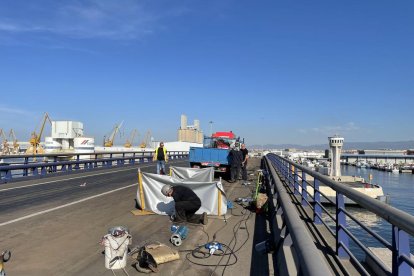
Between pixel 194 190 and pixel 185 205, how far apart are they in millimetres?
1169

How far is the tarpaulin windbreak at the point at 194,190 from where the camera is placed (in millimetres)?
10961

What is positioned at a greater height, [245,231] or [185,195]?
[185,195]

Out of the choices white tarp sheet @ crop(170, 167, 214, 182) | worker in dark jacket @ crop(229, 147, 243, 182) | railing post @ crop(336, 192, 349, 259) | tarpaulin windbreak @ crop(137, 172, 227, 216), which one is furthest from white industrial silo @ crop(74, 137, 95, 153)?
railing post @ crop(336, 192, 349, 259)

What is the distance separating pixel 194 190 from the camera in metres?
11.0

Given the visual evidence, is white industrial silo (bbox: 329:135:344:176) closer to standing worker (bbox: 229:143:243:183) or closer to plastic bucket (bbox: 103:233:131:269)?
standing worker (bbox: 229:143:243:183)

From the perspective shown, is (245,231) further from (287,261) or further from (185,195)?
(287,261)

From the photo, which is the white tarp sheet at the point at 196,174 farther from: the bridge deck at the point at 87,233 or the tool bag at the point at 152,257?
the tool bag at the point at 152,257

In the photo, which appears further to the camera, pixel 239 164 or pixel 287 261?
pixel 239 164

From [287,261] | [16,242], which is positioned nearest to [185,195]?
[16,242]

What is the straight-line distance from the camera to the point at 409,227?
2719mm

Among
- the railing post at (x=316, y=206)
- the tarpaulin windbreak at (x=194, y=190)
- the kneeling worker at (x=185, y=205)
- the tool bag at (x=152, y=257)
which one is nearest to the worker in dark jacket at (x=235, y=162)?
the tarpaulin windbreak at (x=194, y=190)

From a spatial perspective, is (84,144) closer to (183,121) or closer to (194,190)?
(194,190)

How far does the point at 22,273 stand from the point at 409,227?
578 cm

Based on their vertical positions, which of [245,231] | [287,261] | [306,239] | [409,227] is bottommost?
[245,231]
